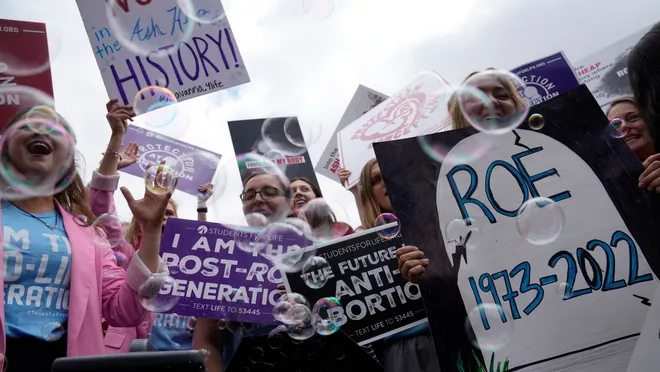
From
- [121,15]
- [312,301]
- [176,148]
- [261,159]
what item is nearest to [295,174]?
[261,159]

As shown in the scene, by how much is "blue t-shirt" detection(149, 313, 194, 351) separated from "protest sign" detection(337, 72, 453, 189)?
2.13 metres

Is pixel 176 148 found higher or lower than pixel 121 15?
lower

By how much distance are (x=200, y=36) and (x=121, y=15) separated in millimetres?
663

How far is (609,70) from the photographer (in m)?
4.76

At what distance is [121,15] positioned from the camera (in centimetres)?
469

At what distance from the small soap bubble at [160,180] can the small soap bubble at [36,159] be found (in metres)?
0.37

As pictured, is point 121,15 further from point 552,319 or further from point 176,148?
point 552,319

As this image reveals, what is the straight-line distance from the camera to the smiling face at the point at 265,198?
370cm

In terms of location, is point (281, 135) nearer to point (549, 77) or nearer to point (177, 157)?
point (177, 157)

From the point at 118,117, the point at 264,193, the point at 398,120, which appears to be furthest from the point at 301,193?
the point at 118,117

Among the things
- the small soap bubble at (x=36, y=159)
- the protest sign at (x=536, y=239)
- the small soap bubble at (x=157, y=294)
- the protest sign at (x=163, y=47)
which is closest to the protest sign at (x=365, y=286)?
the protest sign at (x=536, y=239)

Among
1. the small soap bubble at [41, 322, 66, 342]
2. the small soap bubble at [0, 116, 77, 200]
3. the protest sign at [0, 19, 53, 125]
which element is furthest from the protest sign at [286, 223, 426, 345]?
the protest sign at [0, 19, 53, 125]

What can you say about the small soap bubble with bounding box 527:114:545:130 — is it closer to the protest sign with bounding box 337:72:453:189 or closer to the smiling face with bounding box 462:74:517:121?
the smiling face with bounding box 462:74:517:121

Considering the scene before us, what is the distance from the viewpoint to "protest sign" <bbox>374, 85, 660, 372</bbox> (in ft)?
7.37
